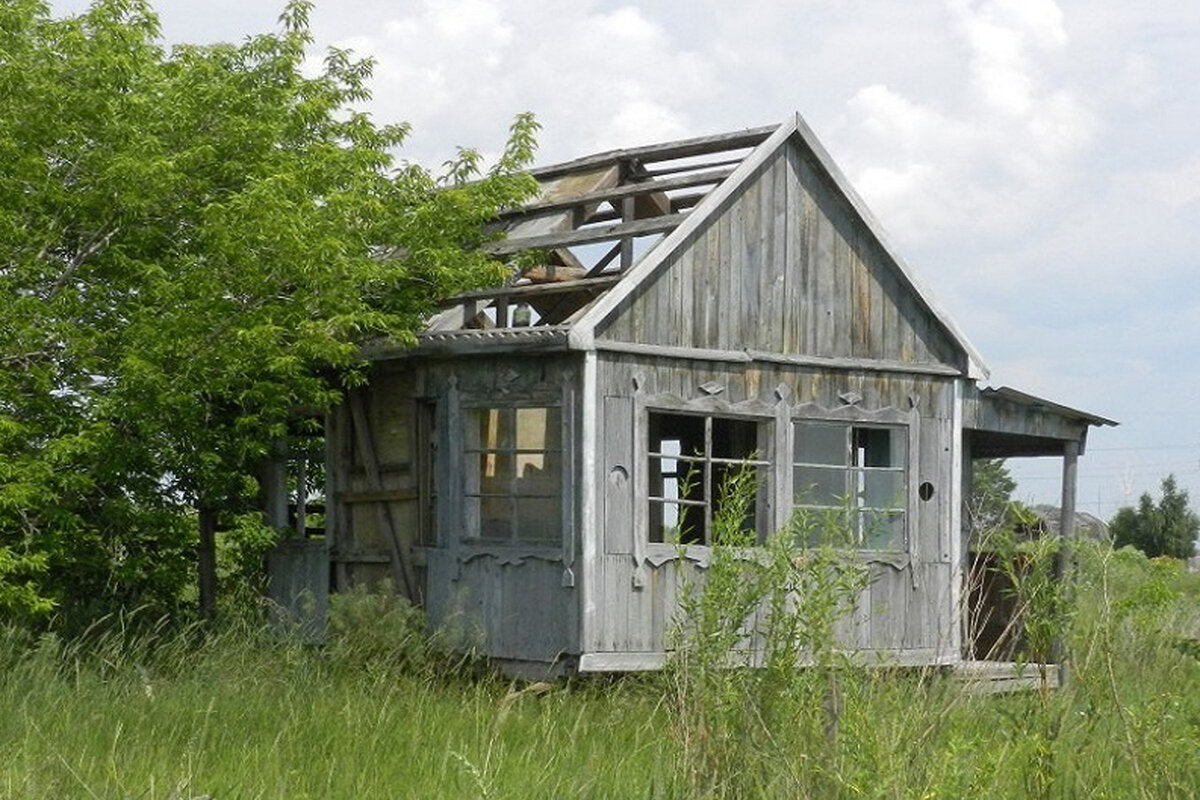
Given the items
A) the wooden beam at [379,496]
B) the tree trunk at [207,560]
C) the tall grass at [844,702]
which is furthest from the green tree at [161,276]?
the tall grass at [844,702]

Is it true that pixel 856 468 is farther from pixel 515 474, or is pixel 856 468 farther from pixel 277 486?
pixel 277 486

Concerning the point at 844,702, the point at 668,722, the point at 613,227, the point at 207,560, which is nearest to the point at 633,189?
the point at 613,227

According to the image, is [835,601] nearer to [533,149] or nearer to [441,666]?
[441,666]

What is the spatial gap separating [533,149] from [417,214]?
139 cm

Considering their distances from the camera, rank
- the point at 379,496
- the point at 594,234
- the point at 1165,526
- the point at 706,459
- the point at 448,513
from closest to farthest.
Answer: the point at 706,459 → the point at 448,513 → the point at 594,234 → the point at 379,496 → the point at 1165,526

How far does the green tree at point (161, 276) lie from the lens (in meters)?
13.6

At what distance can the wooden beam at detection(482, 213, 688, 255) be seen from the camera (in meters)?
14.5

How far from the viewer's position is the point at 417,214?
51.0 ft

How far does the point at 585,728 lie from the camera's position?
1062cm

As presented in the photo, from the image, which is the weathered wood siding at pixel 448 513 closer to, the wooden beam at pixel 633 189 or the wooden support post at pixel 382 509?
the wooden support post at pixel 382 509

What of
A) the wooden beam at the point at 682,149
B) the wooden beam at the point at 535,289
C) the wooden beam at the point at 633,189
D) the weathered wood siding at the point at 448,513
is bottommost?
the weathered wood siding at the point at 448,513

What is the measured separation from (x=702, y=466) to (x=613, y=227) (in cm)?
212

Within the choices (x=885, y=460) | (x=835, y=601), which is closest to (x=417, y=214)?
(x=885, y=460)

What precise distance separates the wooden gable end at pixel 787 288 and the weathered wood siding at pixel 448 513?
105 centimetres
